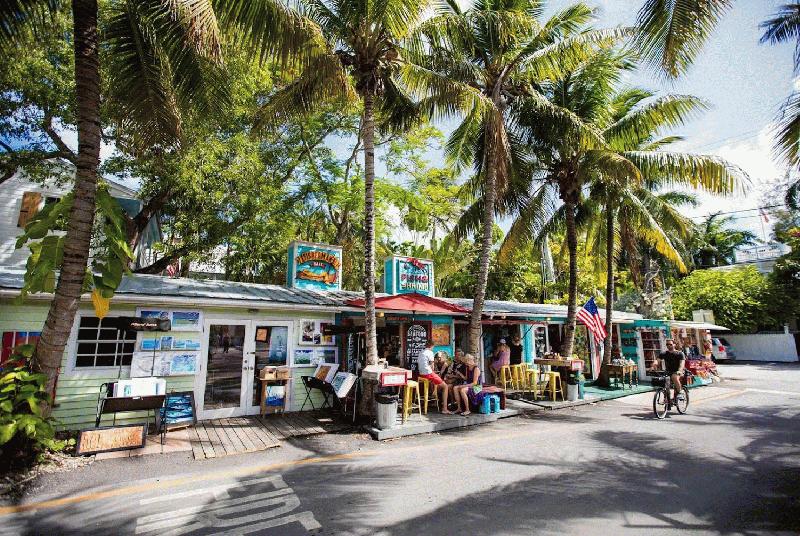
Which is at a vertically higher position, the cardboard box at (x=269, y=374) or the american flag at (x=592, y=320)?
the american flag at (x=592, y=320)

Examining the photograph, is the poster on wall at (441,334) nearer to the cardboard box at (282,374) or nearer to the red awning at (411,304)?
the red awning at (411,304)

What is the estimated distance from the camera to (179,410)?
25.9ft

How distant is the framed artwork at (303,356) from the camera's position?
10008mm

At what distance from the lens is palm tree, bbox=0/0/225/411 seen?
19.3 ft

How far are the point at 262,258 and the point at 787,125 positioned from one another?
19.2 m

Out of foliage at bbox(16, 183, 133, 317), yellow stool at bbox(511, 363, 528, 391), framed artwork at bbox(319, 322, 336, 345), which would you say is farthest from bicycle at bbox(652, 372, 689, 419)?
foliage at bbox(16, 183, 133, 317)

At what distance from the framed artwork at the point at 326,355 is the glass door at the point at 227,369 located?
171 centimetres

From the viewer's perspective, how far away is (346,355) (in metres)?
10.7

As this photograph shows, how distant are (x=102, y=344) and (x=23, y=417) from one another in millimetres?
2690

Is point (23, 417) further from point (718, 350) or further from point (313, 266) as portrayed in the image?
point (718, 350)

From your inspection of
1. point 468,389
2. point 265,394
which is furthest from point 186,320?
point 468,389

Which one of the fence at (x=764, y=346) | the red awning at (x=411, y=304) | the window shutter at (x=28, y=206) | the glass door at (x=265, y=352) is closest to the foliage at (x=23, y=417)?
the glass door at (x=265, y=352)

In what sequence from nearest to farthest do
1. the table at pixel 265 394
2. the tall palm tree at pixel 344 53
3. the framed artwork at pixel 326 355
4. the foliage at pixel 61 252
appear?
the foliage at pixel 61 252
the tall palm tree at pixel 344 53
the table at pixel 265 394
the framed artwork at pixel 326 355

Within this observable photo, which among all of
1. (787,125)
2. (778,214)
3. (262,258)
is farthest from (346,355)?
(778,214)
